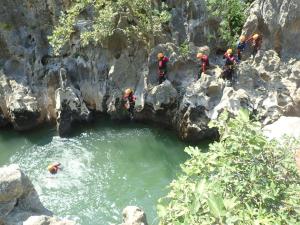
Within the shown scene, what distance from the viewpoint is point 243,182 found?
7730 millimetres

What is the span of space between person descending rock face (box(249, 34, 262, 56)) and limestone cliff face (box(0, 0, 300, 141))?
1.45ft

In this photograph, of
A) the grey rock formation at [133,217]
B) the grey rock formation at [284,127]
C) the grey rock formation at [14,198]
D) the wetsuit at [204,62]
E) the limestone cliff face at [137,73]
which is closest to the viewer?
the grey rock formation at [14,198]

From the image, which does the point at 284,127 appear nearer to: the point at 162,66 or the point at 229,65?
the point at 229,65

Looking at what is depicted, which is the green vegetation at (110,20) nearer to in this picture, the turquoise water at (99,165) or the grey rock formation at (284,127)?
the turquoise water at (99,165)

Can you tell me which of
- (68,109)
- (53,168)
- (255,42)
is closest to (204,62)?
(255,42)

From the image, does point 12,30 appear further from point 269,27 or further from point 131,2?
point 269,27

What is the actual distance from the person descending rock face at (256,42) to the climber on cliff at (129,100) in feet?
22.4

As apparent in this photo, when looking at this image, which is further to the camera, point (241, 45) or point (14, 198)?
point (241, 45)

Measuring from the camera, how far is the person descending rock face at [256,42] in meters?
22.1

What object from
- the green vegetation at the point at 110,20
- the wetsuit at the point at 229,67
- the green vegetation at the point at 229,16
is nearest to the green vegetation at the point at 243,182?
the wetsuit at the point at 229,67

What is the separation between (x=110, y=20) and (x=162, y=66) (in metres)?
3.52

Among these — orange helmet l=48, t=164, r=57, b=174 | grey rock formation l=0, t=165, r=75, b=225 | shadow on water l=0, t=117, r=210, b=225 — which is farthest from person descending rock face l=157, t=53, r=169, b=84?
grey rock formation l=0, t=165, r=75, b=225

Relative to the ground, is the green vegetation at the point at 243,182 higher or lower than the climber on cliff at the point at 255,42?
higher

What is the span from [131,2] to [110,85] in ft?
15.8
